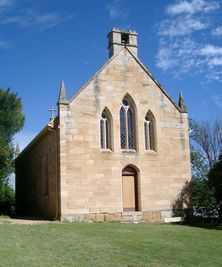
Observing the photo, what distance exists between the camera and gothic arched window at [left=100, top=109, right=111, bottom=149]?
24.7m

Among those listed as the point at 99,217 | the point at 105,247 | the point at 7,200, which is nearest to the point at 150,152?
the point at 99,217

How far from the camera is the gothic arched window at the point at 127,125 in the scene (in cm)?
2530

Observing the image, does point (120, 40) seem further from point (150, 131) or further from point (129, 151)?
point (129, 151)

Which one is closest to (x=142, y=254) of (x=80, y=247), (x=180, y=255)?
(x=180, y=255)

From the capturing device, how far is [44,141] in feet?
90.9

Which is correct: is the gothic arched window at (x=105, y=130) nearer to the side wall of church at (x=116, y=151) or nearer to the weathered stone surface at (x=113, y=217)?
the side wall of church at (x=116, y=151)

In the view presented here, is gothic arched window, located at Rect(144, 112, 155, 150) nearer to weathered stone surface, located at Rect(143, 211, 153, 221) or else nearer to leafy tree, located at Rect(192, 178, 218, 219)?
weathered stone surface, located at Rect(143, 211, 153, 221)

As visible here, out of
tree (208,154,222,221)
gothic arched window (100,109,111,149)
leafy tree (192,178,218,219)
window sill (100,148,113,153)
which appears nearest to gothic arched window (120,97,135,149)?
gothic arched window (100,109,111,149)

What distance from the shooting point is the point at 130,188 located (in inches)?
985

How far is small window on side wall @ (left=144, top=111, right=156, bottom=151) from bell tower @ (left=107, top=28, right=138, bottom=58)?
13.3 feet

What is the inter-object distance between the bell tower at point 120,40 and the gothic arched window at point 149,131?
4.02m

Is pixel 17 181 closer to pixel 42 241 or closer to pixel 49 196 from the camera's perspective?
pixel 49 196

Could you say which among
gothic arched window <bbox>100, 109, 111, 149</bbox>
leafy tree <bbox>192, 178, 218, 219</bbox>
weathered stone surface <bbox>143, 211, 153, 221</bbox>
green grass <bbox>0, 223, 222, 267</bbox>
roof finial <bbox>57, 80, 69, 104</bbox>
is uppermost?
roof finial <bbox>57, 80, 69, 104</bbox>

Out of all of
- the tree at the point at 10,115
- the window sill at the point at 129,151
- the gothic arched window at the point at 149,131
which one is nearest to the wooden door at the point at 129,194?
the window sill at the point at 129,151
